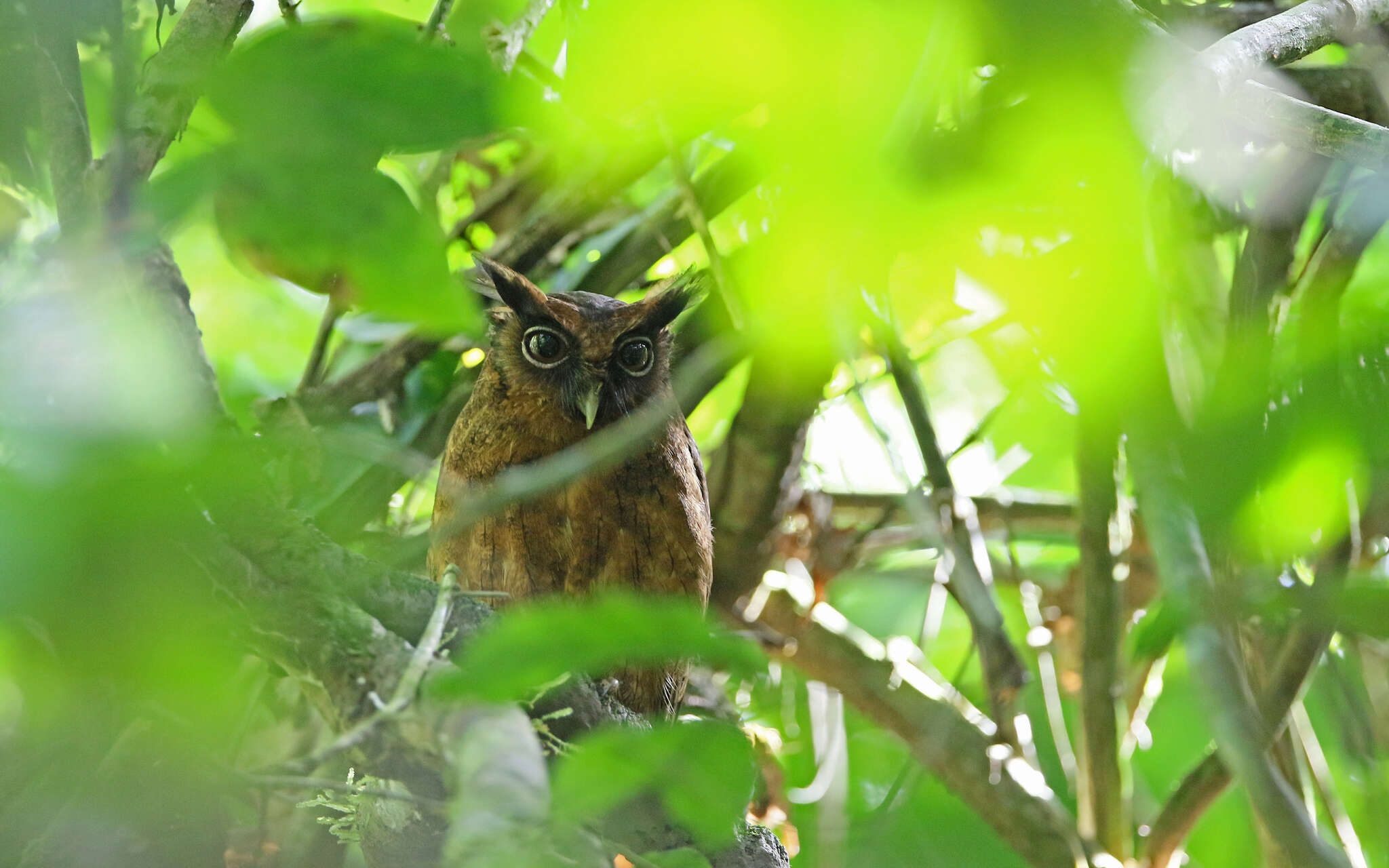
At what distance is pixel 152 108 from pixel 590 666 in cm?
44

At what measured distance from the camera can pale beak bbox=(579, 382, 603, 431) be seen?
2.02m

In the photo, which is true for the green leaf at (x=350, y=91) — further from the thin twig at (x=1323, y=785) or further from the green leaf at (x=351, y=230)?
the thin twig at (x=1323, y=785)

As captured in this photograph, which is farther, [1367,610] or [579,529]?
[579,529]

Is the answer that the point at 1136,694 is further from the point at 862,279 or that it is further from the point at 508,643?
the point at 508,643

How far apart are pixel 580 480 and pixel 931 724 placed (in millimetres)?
1074

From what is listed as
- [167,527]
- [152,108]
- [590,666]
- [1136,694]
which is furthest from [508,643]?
[1136,694]

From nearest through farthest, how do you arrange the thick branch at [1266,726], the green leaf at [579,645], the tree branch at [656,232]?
the green leaf at [579,645] → the thick branch at [1266,726] → the tree branch at [656,232]

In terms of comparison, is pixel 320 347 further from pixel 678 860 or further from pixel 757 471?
pixel 678 860

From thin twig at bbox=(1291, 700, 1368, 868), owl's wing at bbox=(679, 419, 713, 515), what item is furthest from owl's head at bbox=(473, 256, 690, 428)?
thin twig at bbox=(1291, 700, 1368, 868)

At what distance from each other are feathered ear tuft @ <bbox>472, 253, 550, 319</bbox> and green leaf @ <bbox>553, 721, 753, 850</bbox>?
1514 millimetres

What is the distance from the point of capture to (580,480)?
76.1 inches

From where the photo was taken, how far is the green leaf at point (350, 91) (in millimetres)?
493

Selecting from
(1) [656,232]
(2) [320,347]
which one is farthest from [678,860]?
(2) [320,347]

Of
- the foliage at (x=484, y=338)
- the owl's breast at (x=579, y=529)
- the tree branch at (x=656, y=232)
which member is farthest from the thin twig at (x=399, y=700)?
the owl's breast at (x=579, y=529)
